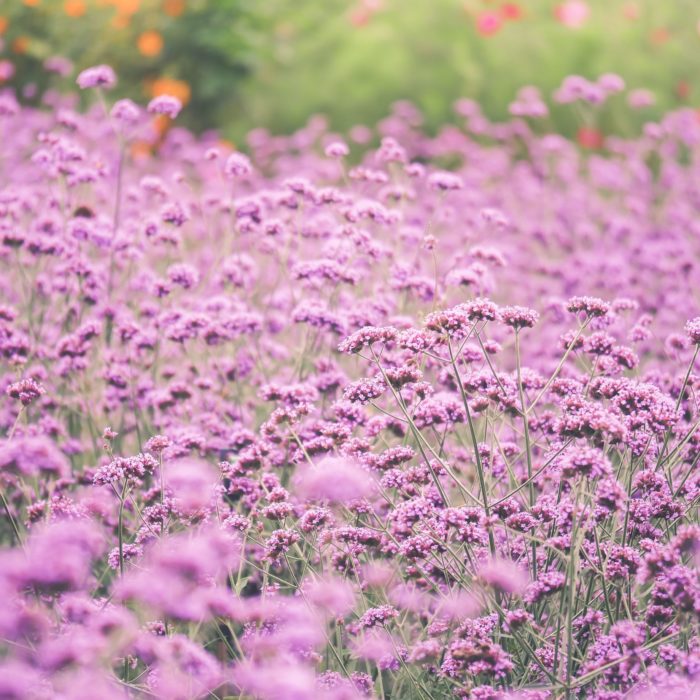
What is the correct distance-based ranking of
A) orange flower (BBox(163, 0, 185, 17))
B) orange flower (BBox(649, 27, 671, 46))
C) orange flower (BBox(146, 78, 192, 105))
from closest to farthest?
1. orange flower (BBox(146, 78, 192, 105))
2. orange flower (BBox(163, 0, 185, 17))
3. orange flower (BBox(649, 27, 671, 46))

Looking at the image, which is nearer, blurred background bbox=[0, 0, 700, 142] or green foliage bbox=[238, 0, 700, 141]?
blurred background bbox=[0, 0, 700, 142]

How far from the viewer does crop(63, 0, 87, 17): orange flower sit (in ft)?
31.5

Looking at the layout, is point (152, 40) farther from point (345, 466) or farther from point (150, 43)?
point (345, 466)

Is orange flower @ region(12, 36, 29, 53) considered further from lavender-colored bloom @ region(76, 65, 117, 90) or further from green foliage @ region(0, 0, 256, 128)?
lavender-colored bloom @ region(76, 65, 117, 90)

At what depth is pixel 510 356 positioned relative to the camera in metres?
5.24

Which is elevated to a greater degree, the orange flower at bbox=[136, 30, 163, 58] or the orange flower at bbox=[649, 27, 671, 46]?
the orange flower at bbox=[649, 27, 671, 46]

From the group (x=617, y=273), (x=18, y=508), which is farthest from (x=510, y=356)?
(x=18, y=508)

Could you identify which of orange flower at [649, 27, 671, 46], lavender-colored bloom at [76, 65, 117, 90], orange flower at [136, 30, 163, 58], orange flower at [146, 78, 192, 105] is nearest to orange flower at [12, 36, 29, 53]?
orange flower at [136, 30, 163, 58]

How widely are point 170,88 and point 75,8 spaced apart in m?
1.50

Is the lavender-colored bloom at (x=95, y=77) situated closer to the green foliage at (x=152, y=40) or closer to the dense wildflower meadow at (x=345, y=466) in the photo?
the dense wildflower meadow at (x=345, y=466)

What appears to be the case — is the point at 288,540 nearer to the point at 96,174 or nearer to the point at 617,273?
the point at 96,174

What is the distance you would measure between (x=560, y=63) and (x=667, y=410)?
819 cm

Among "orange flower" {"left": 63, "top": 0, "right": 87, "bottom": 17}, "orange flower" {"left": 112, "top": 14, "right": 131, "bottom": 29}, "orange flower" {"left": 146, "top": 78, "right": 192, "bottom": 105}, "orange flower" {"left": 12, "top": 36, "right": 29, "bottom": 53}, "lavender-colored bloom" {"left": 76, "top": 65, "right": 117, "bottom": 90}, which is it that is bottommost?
"orange flower" {"left": 146, "top": 78, "right": 192, "bottom": 105}

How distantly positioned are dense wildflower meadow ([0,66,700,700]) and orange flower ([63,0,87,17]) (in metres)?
4.92
